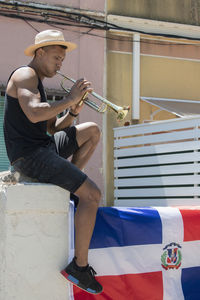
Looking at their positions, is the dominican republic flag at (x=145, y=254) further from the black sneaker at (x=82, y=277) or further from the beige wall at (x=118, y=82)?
the beige wall at (x=118, y=82)

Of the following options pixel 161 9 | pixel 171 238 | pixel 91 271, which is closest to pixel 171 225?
pixel 171 238

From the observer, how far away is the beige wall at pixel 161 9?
30.3 feet

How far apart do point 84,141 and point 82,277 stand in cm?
110

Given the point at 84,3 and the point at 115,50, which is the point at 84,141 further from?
the point at 84,3

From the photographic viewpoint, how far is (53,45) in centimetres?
335

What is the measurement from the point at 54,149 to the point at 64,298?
3.62ft

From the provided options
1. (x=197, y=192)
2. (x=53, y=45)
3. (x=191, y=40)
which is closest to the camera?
(x=53, y=45)

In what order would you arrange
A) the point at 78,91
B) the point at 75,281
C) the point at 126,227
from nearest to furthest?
the point at 75,281, the point at 78,91, the point at 126,227

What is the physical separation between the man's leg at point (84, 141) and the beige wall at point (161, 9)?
20.5 ft

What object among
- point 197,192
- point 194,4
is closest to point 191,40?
point 194,4

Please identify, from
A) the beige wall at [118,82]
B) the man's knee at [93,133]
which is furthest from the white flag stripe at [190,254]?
the beige wall at [118,82]

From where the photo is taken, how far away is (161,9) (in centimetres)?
951

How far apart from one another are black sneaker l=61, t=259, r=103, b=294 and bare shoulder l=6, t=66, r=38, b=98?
49.5 inches

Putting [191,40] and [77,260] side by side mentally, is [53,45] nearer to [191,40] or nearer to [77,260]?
[77,260]
